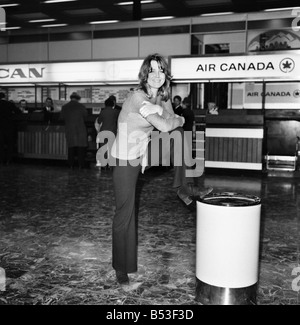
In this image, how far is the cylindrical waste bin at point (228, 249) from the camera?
80.0 inches

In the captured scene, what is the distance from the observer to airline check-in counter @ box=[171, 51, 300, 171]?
23.2 ft

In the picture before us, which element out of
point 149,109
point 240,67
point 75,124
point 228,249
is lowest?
point 228,249

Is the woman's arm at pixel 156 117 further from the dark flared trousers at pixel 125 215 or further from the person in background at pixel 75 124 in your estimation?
the person in background at pixel 75 124

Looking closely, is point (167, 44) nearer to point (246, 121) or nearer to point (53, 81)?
point (53, 81)

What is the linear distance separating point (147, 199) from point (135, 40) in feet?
23.3

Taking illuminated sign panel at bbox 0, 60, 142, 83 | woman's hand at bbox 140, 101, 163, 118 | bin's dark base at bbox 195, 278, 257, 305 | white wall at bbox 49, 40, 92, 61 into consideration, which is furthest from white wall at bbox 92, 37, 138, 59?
bin's dark base at bbox 195, 278, 257, 305

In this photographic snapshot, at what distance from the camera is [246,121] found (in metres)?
7.50

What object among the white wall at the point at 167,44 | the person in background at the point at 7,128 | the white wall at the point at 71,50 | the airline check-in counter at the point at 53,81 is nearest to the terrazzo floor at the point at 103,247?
the person in background at the point at 7,128

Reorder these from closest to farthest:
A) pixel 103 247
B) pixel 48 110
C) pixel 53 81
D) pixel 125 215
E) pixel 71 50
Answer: pixel 125 215 → pixel 103 247 → pixel 53 81 → pixel 48 110 → pixel 71 50

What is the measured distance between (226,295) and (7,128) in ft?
25.4

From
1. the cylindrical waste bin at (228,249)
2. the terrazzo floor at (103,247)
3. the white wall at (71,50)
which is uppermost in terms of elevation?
the white wall at (71,50)

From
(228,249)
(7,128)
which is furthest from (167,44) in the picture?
(228,249)

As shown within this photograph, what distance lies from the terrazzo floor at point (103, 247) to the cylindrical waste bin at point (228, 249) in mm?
213
